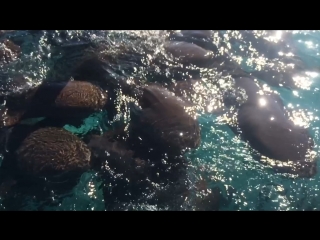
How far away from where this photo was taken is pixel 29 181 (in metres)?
4.83

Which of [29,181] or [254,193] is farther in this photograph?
[254,193]

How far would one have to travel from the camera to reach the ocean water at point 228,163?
4.95m

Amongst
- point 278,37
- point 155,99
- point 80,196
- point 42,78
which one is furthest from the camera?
point 278,37

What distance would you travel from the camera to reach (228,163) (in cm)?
561

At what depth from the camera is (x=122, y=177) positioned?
5008 millimetres

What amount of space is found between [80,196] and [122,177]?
65cm

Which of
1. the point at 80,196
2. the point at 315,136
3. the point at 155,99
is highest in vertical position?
the point at 155,99

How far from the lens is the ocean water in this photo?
495cm
